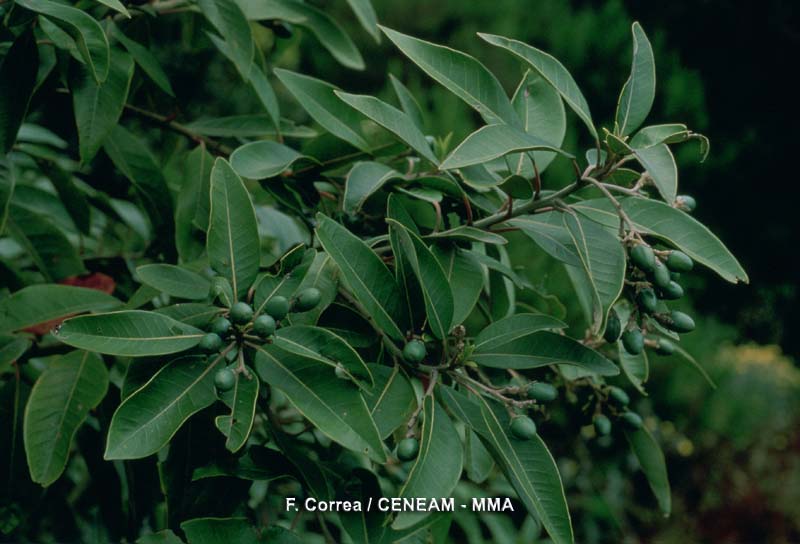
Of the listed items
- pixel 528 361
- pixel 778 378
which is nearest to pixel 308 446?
pixel 528 361

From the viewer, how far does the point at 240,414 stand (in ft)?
2.75

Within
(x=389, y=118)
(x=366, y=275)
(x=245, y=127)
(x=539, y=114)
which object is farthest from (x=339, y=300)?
(x=245, y=127)

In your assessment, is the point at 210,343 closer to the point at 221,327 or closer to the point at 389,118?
the point at 221,327

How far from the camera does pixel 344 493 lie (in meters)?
1.03

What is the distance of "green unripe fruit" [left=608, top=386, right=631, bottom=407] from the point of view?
1.13 meters

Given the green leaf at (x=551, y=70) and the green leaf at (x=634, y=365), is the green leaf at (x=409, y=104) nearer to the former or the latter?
the green leaf at (x=551, y=70)

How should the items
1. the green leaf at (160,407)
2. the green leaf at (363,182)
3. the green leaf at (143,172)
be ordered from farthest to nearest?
1. the green leaf at (143,172)
2. the green leaf at (363,182)
3. the green leaf at (160,407)

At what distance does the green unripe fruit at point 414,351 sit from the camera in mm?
894

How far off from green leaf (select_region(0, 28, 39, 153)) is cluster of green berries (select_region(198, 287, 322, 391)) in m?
0.40

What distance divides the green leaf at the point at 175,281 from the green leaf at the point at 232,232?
7 centimetres

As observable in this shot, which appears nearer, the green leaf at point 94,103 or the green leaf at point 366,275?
the green leaf at point 366,275

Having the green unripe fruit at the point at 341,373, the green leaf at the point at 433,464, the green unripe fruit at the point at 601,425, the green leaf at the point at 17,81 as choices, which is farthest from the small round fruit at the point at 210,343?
the green unripe fruit at the point at 601,425

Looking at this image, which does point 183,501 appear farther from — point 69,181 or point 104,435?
point 69,181

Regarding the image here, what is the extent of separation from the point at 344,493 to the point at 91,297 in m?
0.42
